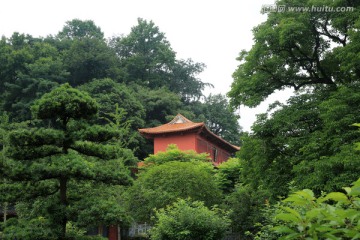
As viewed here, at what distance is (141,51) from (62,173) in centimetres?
3755

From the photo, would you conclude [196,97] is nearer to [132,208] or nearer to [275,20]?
[132,208]

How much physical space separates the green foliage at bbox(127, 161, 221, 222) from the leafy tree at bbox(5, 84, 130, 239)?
7.32 metres

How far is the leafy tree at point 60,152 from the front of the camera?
8633 mm

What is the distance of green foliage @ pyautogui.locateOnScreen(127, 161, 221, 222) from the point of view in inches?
650

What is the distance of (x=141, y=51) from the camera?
45250 mm

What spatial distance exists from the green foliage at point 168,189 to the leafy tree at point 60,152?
7.32 meters

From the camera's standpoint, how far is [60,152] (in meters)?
9.20

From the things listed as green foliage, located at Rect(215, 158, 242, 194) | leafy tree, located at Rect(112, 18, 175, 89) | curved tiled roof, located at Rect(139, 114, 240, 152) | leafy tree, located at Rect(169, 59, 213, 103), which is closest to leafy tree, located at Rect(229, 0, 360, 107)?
green foliage, located at Rect(215, 158, 242, 194)

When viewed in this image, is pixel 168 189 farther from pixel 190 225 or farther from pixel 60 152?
pixel 60 152

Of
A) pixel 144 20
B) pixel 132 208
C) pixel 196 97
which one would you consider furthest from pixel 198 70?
pixel 132 208

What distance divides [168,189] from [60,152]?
→ 26.4 ft

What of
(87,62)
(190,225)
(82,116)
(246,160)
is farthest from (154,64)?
(82,116)

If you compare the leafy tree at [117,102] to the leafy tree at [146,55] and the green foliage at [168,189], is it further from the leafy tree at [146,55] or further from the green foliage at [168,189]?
the green foliage at [168,189]
